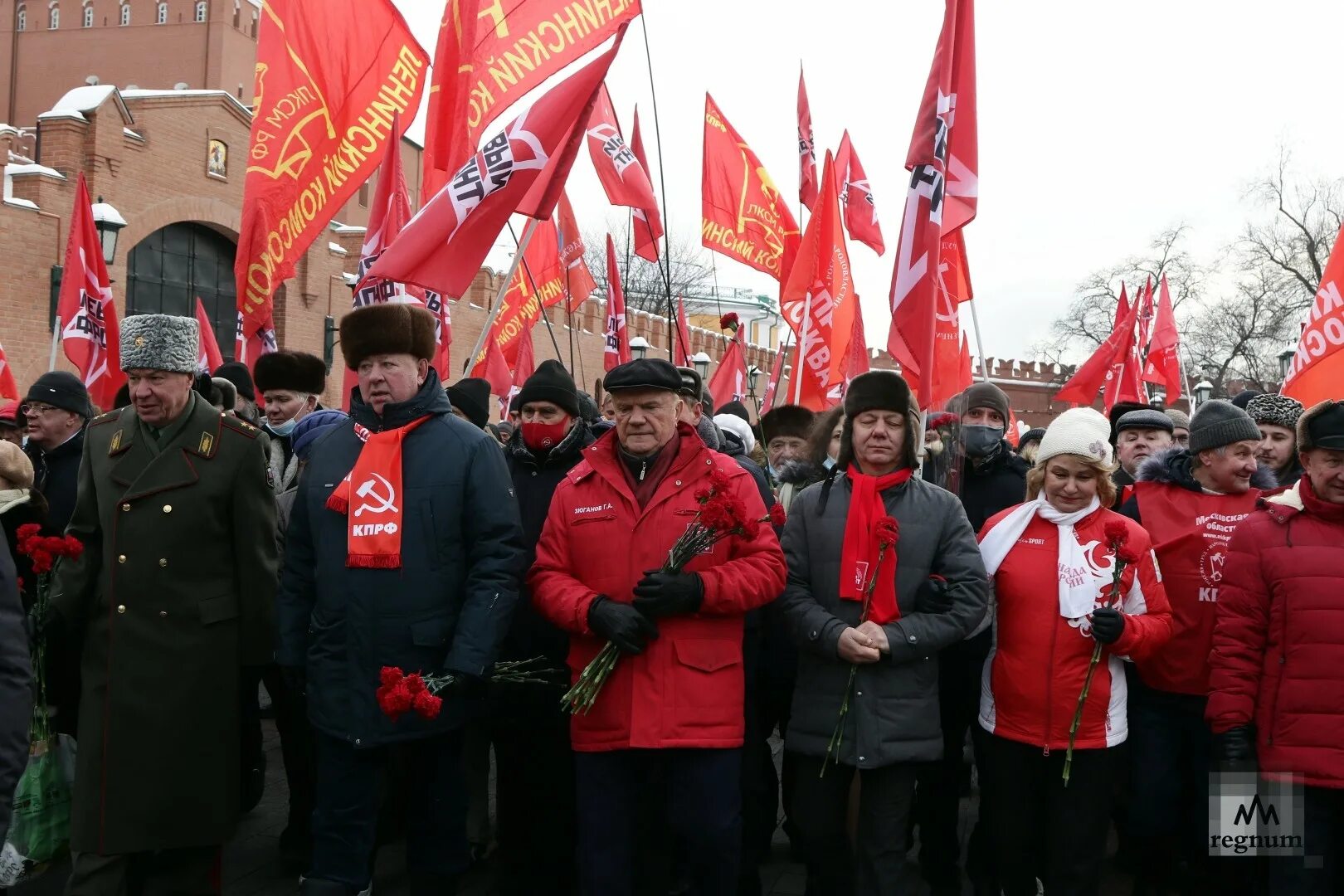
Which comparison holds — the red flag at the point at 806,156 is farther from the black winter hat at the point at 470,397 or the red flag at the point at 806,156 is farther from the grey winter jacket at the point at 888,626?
the grey winter jacket at the point at 888,626

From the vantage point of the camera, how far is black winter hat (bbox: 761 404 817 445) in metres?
6.69

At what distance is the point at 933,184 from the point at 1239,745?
2.70 metres

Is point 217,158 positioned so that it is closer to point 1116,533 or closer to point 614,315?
point 614,315

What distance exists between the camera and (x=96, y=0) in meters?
42.8

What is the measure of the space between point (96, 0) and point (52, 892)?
153 feet

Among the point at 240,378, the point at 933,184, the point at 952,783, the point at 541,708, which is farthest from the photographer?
the point at 240,378

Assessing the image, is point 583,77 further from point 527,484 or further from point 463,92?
point 527,484

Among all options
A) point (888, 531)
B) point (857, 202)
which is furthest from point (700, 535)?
point (857, 202)

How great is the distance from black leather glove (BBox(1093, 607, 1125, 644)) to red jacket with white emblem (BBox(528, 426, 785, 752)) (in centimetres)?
105

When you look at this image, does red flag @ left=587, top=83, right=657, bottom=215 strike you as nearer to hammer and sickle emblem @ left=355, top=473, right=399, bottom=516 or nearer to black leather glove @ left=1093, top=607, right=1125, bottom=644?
hammer and sickle emblem @ left=355, top=473, right=399, bottom=516

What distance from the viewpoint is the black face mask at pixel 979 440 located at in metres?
5.47

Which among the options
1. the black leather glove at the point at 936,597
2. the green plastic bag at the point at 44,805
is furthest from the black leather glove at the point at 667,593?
the green plastic bag at the point at 44,805

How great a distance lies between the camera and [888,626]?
3768 mm

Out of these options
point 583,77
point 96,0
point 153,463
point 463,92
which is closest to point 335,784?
point 153,463
